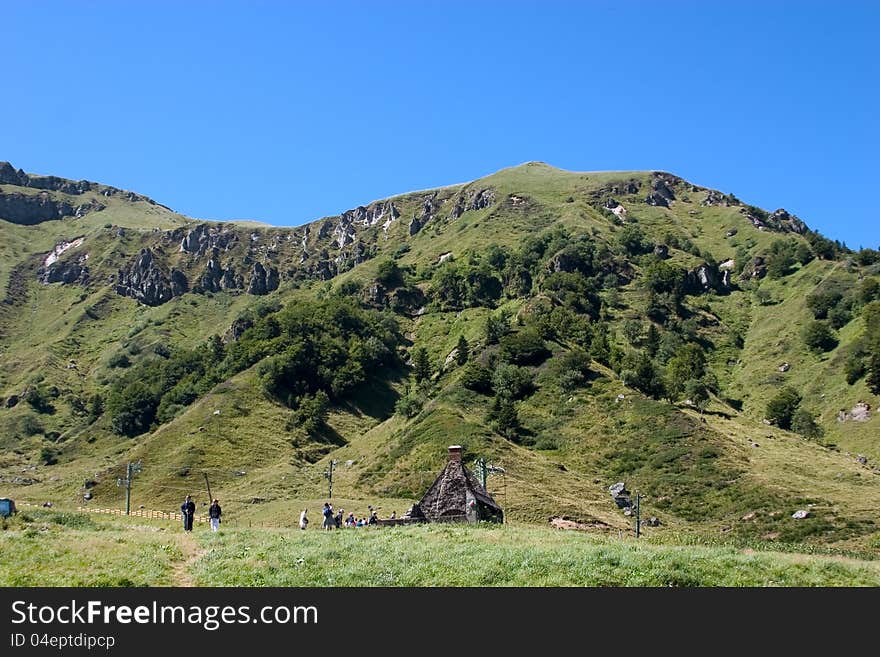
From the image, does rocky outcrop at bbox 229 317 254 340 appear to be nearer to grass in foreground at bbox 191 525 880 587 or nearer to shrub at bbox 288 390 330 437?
shrub at bbox 288 390 330 437

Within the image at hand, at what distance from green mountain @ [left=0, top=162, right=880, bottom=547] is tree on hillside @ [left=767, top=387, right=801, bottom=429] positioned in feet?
0.90

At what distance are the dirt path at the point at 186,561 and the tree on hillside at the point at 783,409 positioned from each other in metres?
93.1

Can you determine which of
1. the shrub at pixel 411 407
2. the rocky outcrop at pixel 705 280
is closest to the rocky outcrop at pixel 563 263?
the rocky outcrop at pixel 705 280

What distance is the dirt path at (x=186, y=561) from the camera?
22.1 metres

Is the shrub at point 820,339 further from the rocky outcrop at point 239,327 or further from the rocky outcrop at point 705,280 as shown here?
the rocky outcrop at point 239,327

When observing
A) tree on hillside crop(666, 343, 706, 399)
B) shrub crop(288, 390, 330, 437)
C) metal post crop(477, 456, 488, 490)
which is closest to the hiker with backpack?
metal post crop(477, 456, 488, 490)

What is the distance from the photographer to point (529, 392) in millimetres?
105812

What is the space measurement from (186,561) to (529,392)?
8311cm

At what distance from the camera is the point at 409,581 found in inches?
844

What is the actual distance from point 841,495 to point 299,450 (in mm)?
68278

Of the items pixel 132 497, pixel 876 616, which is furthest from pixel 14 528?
pixel 132 497

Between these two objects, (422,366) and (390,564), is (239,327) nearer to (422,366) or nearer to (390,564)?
(422,366)

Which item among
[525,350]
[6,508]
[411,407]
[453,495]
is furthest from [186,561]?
[525,350]

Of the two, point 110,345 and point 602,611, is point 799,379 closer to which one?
point 602,611
